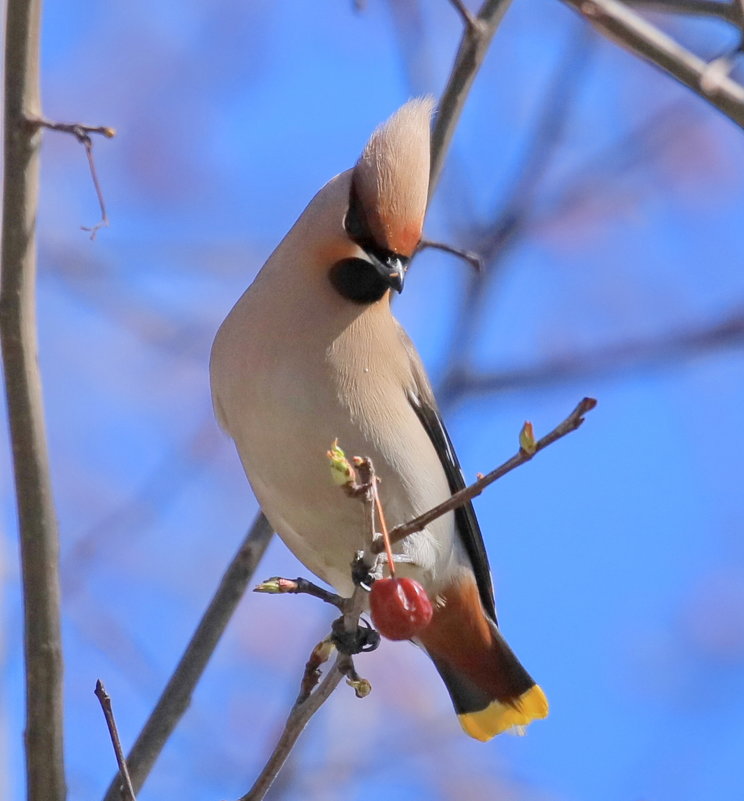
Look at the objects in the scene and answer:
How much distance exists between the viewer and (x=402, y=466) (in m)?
2.83

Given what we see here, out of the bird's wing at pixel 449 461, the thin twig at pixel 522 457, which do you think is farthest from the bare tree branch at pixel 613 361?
the thin twig at pixel 522 457

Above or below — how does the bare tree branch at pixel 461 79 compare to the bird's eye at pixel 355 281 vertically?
above

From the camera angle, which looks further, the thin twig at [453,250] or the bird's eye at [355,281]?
the thin twig at [453,250]

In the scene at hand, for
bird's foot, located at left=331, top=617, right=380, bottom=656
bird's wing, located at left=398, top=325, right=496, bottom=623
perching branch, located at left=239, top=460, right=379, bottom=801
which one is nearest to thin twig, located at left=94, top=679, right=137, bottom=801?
perching branch, located at left=239, top=460, right=379, bottom=801

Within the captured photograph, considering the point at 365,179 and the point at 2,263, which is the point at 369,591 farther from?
the point at 365,179

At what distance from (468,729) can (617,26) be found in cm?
229

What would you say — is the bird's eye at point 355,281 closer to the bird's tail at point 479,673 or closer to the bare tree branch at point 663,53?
the bird's tail at point 479,673

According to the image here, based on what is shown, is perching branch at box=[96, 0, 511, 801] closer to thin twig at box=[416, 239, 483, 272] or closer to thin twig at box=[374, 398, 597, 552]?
thin twig at box=[416, 239, 483, 272]

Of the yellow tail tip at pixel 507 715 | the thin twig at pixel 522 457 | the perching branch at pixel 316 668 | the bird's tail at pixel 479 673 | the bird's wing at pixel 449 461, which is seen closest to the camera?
the thin twig at pixel 522 457

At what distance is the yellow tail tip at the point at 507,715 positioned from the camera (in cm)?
338

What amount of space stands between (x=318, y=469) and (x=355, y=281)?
0.44 m

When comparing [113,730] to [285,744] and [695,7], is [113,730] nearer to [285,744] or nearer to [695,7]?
[285,744]

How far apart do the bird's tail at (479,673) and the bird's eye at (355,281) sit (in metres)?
0.84

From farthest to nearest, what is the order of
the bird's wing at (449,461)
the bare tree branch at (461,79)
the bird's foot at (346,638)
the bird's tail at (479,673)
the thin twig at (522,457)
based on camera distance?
1. the bird's tail at (479,673)
2. the bird's wing at (449,461)
3. the bare tree branch at (461,79)
4. the bird's foot at (346,638)
5. the thin twig at (522,457)
